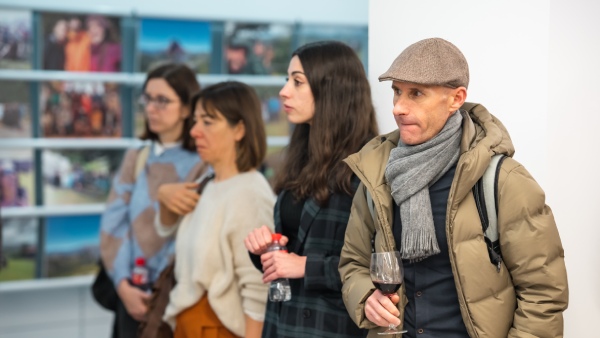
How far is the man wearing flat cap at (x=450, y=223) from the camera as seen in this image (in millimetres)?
2068

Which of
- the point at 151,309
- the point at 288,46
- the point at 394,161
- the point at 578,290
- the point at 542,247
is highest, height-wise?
the point at 288,46

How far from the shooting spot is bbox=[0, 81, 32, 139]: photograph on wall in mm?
5387

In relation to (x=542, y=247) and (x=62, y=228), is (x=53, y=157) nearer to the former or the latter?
(x=62, y=228)

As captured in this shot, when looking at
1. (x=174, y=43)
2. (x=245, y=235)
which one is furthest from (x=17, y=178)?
(x=245, y=235)

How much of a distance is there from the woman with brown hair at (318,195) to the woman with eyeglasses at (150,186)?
46.9 inches

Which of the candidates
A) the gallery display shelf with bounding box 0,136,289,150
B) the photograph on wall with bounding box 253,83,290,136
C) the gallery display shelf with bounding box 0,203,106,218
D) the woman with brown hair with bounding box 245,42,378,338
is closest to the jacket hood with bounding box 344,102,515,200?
the woman with brown hair with bounding box 245,42,378,338

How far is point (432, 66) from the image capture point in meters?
2.13

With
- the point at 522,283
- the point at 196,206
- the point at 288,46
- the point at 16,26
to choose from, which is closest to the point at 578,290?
the point at 522,283

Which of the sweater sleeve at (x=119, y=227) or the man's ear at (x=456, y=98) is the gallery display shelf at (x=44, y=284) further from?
the man's ear at (x=456, y=98)

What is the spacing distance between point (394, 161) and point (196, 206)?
1578 millimetres

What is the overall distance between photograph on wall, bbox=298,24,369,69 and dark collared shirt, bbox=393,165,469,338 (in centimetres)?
372

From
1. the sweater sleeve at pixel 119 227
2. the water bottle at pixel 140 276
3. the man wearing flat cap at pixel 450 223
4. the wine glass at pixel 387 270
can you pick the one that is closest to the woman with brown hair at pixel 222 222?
the water bottle at pixel 140 276

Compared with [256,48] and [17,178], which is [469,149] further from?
[17,178]

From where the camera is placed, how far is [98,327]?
5.98 meters
